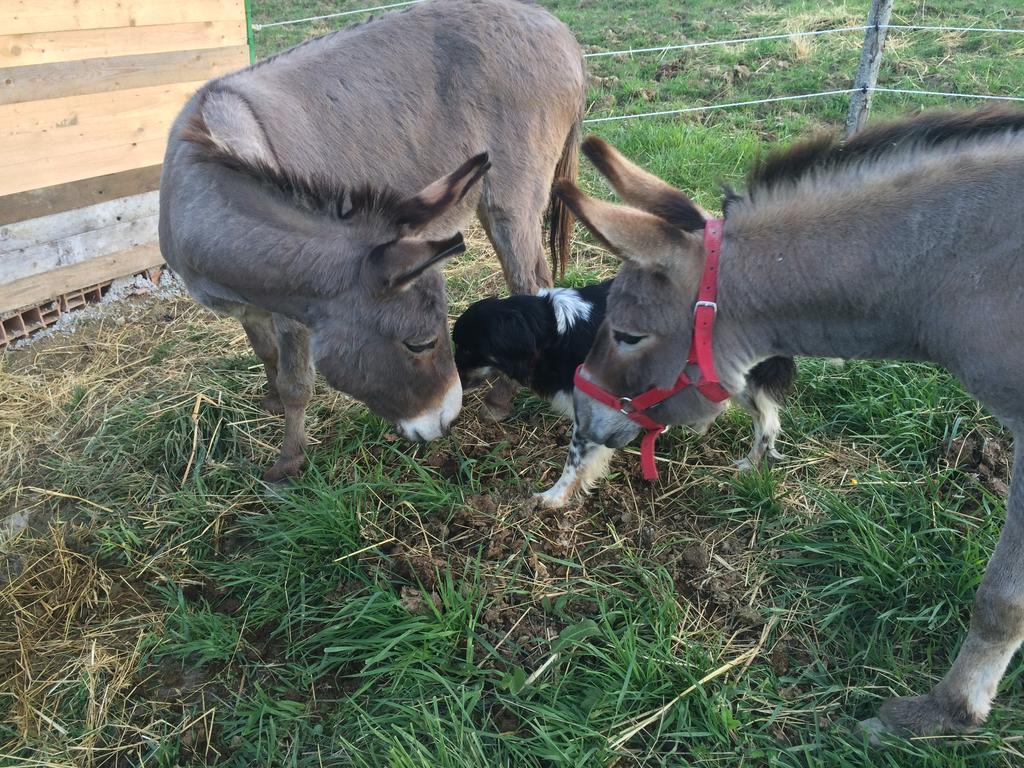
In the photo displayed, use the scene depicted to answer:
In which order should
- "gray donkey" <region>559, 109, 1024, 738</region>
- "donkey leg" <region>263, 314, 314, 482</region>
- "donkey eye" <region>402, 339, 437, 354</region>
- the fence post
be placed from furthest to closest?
the fence post → "donkey leg" <region>263, 314, 314, 482</region> → "donkey eye" <region>402, 339, 437, 354</region> → "gray donkey" <region>559, 109, 1024, 738</region>

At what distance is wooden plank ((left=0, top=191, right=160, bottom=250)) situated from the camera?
4.57 metres

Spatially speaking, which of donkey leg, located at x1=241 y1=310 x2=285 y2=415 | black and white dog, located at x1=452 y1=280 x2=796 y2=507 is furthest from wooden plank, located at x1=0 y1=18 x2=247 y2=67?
black and white dog, located at x1=452 y1=280 x2=796 y2=507

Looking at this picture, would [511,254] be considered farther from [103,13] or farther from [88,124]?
[103,13]

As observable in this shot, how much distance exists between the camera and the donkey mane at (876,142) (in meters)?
2.13

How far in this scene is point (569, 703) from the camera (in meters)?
2.47

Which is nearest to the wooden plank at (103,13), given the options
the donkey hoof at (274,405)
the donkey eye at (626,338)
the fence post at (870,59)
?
the donkey hoof at (274,405)

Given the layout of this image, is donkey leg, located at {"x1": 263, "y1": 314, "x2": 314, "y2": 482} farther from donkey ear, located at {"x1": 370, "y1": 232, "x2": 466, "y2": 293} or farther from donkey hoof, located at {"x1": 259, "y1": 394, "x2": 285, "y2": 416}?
donkey ear, located at {"x1": 370, "y1": 232, "x2": 466, "y2": 293}

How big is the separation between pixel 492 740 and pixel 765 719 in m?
0.90

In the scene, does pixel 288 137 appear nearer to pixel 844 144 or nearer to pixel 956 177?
pixel 844 144

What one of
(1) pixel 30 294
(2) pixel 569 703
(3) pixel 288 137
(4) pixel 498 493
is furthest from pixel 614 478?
(1) pixel 30 294

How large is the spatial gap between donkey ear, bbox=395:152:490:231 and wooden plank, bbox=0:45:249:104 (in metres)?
3.12

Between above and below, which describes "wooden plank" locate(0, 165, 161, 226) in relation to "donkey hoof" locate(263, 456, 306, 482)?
above

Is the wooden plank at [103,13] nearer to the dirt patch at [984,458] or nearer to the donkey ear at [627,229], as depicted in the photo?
the donkey ear at [627,229]

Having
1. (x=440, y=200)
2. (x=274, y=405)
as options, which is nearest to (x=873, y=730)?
(x=440, y=200)
